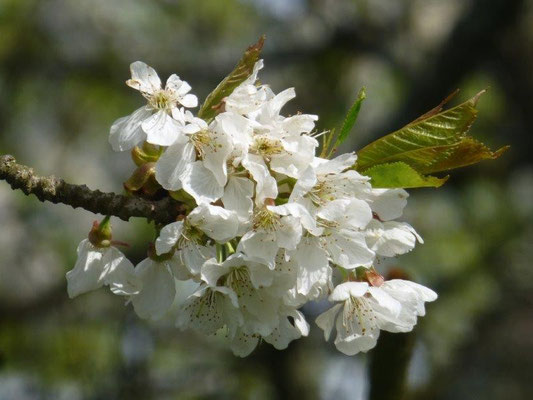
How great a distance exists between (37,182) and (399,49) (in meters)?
4.02

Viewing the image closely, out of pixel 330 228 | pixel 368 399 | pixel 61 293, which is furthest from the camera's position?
pixel 61 293

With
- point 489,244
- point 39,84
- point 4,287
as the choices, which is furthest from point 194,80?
point 489,244

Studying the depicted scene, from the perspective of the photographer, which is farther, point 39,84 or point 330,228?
point 39,84

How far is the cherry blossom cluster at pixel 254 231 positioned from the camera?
1202mm

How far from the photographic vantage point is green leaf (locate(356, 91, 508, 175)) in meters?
1.28

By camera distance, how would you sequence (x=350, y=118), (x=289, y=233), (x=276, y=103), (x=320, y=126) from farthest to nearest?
(x=320, y=126) < (x=350, y=118) < (x=276, y=103) < (x=289, y=233)

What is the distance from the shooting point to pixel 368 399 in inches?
61.8

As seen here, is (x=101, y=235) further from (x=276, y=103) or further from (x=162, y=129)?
(x=276, y=103)

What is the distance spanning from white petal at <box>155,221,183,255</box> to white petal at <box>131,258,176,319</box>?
0.42 ft

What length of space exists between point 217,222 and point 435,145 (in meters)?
0.39

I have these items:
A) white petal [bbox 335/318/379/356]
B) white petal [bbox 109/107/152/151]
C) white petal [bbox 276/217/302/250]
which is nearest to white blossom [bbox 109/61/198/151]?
white petal [bbox 109/107/152/151]

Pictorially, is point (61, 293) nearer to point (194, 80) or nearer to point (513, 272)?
point (194, 80)

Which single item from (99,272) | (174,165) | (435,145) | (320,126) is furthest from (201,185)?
(320,126)

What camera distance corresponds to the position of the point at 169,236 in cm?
123
